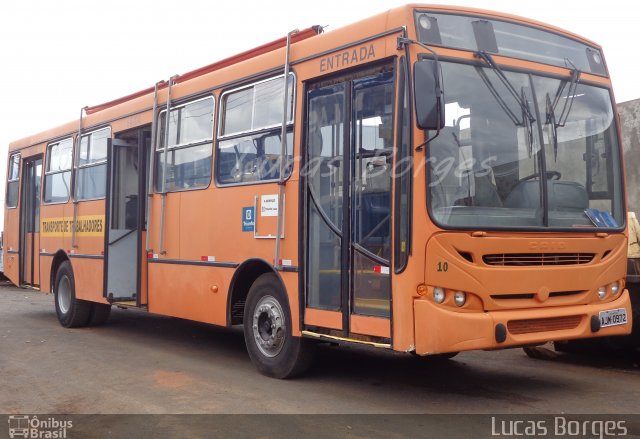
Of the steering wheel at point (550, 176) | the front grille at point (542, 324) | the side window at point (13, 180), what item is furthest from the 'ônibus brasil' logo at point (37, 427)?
the side window at point (13, 180)

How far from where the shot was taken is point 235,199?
28.1ft

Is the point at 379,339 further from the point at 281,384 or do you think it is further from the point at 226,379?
the point at 226,379

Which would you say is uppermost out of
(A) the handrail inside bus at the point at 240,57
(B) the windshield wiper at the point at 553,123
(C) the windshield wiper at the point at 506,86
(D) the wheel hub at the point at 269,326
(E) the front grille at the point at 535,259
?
(A) the handrail inside bus at the point at 240,57

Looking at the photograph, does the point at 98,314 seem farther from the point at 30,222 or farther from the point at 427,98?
the point at 427,98

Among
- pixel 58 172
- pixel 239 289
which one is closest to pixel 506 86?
pixel 239 289

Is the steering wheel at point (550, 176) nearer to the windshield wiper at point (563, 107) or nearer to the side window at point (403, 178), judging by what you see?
the windshield wiper at point (563, 107)

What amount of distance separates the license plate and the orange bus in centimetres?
2

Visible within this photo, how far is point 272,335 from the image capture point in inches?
313

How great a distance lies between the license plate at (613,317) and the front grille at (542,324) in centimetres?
26

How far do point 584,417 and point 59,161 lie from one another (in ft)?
32.6

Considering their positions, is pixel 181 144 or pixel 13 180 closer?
pixel 181 144

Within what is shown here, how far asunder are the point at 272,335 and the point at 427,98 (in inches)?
124

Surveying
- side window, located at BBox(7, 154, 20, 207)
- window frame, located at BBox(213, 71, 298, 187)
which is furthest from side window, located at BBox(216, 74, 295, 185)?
side window, located at BBox(7, 154, 20, 207)

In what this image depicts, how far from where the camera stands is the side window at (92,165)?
1159 centimetres
